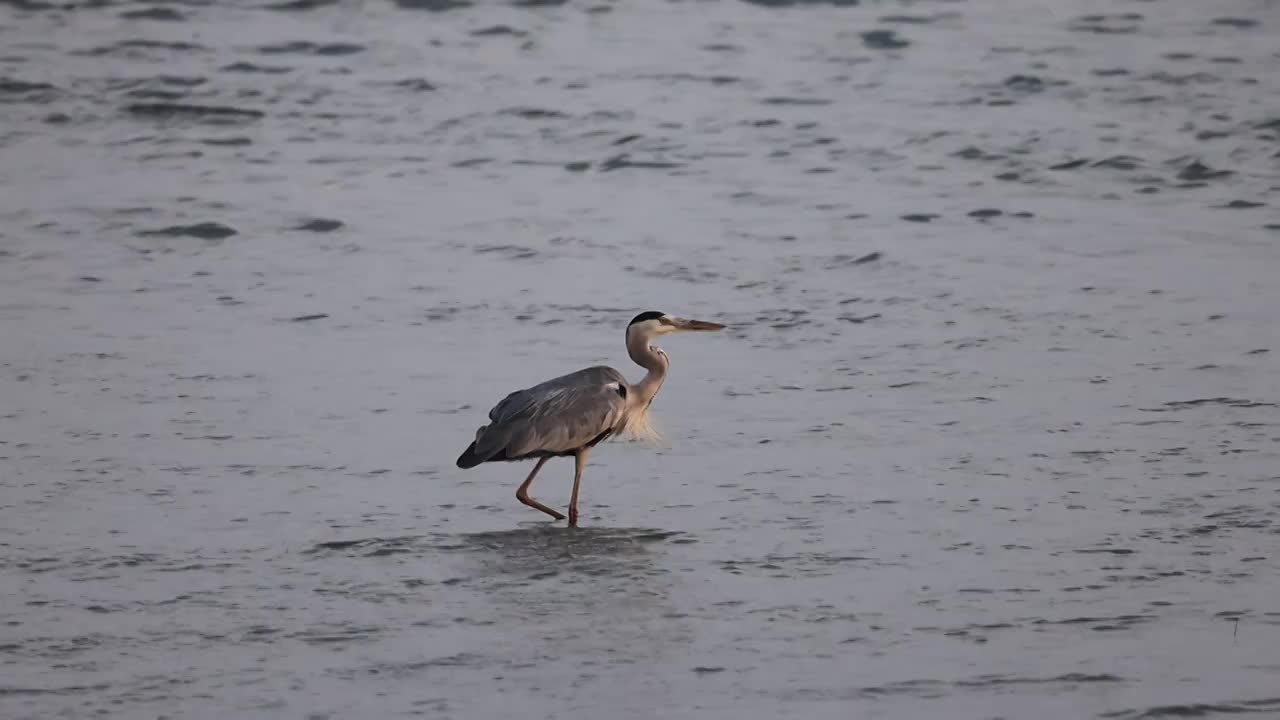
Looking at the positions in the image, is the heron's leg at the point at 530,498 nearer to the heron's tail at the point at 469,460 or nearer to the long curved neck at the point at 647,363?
the heron's tail at the point at 469,460

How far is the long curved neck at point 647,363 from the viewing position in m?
10.0

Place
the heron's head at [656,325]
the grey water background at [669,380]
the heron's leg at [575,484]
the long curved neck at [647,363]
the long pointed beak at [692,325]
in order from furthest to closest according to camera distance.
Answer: the long pointed beak at [692,325] → the heron's head at [656,325] → the long curved neck at [647,363] → the heron's leg at [575,484] → the grey water background at [669,380]

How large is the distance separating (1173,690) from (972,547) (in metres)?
1.64

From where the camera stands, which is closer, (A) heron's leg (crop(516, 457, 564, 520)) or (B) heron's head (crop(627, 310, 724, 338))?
(A) heron's leg (crop(516, 457, 564, 520))

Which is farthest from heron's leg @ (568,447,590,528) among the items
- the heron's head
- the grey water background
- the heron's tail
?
the heron's head

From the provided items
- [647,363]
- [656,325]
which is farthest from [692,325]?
[647,363]

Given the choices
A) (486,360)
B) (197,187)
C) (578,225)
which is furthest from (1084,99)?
(486,360)

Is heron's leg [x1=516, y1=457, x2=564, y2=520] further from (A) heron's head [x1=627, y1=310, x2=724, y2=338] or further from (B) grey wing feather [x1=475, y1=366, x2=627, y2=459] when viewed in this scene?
(A) heron's head [x1=627, y1=310, x2=724, y2=338]

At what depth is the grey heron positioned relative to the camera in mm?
9531

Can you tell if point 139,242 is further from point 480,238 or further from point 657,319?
point 657,319

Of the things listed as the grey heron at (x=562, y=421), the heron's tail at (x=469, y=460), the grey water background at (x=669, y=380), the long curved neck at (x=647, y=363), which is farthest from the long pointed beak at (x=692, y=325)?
the heron's tail at (x=469, y=460)

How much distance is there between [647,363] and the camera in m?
10.2

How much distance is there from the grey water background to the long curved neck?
0.35m

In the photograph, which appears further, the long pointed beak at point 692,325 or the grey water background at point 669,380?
the long pointed beak at point 692,325
